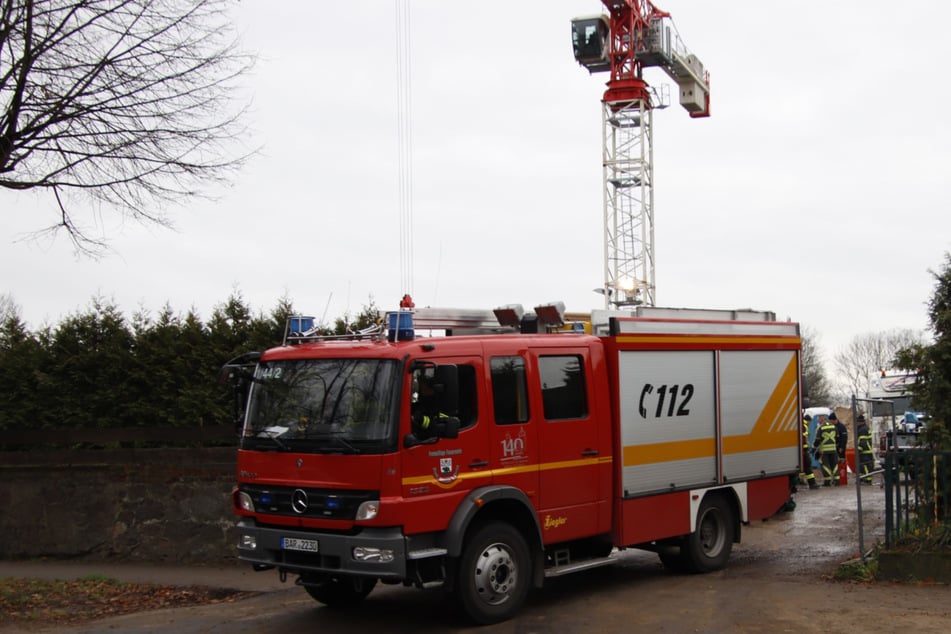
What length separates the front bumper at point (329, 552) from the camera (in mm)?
7520

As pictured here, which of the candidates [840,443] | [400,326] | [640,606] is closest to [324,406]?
[400,326]

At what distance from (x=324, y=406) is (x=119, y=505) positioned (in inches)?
255

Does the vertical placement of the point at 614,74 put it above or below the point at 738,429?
above

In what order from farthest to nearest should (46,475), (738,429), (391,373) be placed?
(46,475) → (738,429) → (391,373)

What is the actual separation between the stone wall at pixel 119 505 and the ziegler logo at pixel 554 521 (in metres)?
5.37

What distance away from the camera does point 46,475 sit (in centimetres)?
1366

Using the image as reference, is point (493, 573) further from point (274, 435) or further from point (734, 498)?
point (734, 498)

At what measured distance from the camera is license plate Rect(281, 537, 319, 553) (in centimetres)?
785

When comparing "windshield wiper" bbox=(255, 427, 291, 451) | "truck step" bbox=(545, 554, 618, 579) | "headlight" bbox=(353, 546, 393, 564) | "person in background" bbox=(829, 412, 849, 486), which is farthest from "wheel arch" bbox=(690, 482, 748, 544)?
"person in background" bbox=(829, 412, 849, 486)

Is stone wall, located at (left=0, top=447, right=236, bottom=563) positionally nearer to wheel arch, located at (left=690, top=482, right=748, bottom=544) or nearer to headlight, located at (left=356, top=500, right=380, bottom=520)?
headlight, located at (left=356, top=500, right=380, bottom=520)

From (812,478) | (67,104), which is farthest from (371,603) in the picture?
(812,478)

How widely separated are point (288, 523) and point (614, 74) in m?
36.9

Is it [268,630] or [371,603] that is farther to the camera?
[371,603]

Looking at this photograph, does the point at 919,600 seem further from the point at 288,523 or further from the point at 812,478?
the point at 812,478
